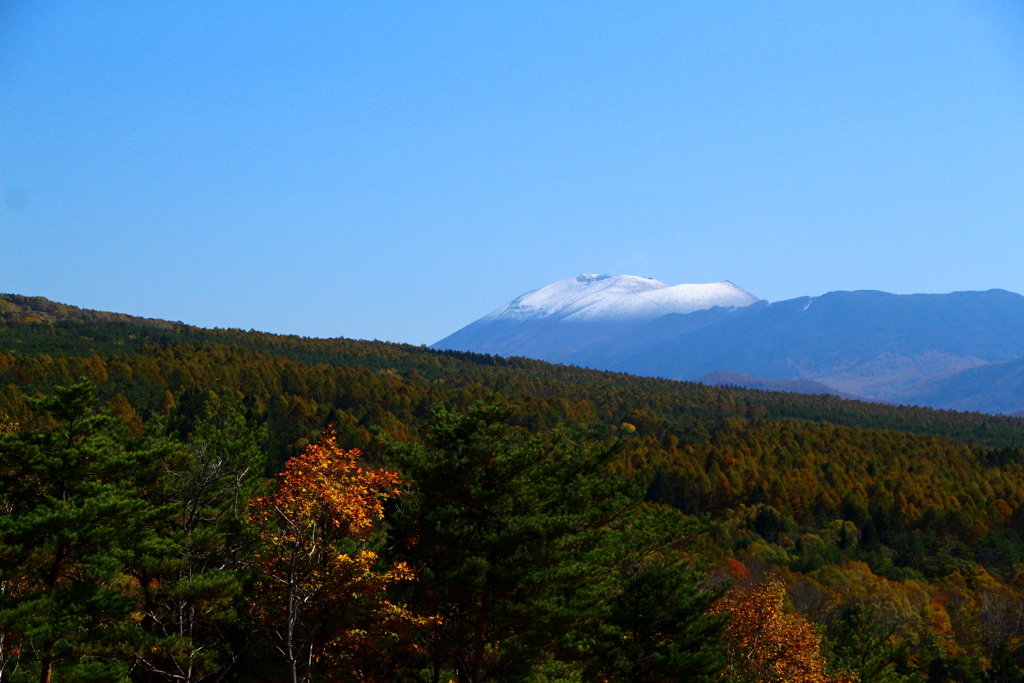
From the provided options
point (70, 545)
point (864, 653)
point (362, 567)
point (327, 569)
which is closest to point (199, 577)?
point (70, 545)

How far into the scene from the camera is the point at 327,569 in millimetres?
22531

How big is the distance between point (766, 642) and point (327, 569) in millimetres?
21317

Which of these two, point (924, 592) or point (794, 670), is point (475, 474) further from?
point (924, 592)

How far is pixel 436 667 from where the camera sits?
26422 millimetres

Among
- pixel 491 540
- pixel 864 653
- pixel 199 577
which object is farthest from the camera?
pixel 864 653

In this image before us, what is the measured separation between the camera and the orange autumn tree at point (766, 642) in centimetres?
3491

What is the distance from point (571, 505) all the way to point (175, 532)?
12195 mm

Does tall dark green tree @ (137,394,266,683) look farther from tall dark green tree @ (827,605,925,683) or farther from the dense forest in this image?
tall dark green tree @ (827,605,925,683)

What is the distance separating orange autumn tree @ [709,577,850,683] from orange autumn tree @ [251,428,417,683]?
1578 centimetres

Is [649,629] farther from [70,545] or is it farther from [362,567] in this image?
[70,545]

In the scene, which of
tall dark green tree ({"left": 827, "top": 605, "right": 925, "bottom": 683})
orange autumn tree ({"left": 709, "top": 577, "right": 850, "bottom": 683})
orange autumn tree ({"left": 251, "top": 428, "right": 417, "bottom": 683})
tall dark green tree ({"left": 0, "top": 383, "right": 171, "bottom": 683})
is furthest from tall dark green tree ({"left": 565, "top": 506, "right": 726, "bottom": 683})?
tall dark green tree ({"left": 827, "top": 605, "right": 925, "bottom": 683})

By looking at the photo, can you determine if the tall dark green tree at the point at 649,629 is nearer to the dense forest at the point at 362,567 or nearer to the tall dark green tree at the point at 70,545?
the dense forest at the point at 362,567

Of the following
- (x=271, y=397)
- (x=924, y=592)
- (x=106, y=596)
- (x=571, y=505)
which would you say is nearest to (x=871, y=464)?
(x=924, y=592)

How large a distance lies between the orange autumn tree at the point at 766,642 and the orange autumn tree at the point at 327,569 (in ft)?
51.8
